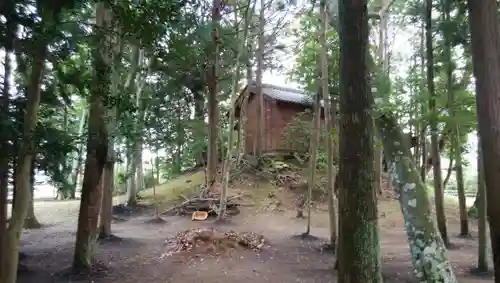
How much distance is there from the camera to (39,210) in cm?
1853

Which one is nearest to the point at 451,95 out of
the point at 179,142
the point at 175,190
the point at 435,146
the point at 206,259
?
the point at 435,146

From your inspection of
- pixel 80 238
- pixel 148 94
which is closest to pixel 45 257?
pixel 80 238

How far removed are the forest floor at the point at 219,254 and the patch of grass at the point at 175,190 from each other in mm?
2235

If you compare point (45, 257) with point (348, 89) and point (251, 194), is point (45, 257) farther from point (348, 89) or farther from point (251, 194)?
point (251, 194)

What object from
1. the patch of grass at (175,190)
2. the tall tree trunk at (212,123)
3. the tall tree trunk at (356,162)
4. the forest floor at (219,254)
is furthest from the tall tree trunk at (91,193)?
the patch of grass at (175,190)

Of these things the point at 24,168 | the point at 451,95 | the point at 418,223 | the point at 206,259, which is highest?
the point at 451,95

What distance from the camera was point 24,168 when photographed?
5465 millimetres

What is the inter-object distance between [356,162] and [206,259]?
21.1 ft

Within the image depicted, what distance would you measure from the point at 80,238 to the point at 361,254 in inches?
251

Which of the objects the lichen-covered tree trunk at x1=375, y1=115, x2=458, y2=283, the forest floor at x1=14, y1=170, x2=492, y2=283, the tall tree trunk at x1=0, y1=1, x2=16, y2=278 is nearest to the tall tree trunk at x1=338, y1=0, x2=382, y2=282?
the lichen-covered tree trunk at x1=375, y1=115, x2=458, y2=283

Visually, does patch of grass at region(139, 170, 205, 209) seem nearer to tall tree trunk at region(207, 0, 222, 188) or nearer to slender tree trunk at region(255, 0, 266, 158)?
tall tree trunk at region(207, 0, 222, 188)

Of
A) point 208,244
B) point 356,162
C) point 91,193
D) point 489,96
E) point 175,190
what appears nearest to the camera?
point 356,162

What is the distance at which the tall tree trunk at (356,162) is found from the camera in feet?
13.1

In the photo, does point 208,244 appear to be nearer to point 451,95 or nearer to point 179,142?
point 451,95
